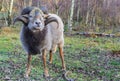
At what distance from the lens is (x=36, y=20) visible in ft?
34.5

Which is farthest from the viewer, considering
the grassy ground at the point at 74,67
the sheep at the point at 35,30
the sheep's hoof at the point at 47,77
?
the grassy ground at the point at 74,67

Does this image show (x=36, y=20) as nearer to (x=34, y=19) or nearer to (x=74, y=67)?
(x=34, y=19)

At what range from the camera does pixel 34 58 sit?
50.2ft

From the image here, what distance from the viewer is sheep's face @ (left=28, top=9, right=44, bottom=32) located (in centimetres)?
1050

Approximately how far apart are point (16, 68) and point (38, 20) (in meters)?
2.87

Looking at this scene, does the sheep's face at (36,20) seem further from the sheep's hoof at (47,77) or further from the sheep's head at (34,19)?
the sheep's hoof at (47,77)

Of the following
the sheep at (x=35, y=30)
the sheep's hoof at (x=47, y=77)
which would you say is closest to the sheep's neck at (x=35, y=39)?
the sheep at (x=35, y=30)

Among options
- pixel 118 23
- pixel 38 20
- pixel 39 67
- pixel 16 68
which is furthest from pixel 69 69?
pixel 118 23

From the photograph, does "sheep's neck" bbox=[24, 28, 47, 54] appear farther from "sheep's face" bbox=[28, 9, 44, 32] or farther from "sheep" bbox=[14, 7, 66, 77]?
"sheep's face" bbox=[28, 9, 44, 32]

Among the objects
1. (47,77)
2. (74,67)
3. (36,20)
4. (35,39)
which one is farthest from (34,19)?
(74,67)

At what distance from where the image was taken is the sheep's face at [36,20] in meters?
10.5

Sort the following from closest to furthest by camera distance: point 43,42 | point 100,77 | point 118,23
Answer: point 43,42 < point 100,77 < point 118,23

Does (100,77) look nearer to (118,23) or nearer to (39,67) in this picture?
(39,67)

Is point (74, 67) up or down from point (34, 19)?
down
